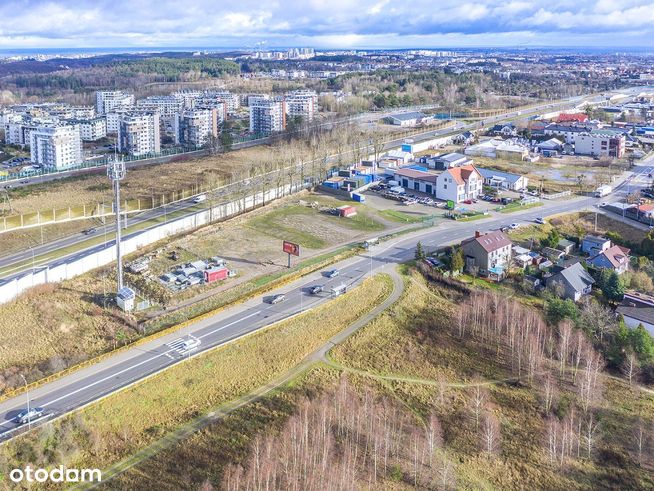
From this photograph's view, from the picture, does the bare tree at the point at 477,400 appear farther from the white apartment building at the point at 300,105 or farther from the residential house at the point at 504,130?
the white apartment building at the point at 300,105

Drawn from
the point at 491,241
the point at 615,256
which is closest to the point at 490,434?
the point at 491,241

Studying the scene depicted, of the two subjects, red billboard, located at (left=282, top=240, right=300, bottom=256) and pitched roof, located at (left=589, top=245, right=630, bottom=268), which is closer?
red billboard, located at (left=282, top=240, right=300, bottom=256)

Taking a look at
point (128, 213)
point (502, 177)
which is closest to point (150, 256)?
point (128, 213)

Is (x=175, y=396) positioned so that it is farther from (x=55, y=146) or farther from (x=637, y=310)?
(x=55, y=146)

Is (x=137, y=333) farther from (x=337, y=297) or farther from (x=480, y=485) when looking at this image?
(x=480, y=485)

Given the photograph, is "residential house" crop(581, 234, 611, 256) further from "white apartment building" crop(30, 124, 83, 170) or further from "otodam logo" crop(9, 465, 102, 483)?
"white apartment building" crop(30, 124, 83, 170)

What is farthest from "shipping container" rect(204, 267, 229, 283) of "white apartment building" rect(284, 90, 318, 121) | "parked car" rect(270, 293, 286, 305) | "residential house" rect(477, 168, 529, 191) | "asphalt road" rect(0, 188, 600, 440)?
"white apartment building" rect(284, 90, 318, 121)
